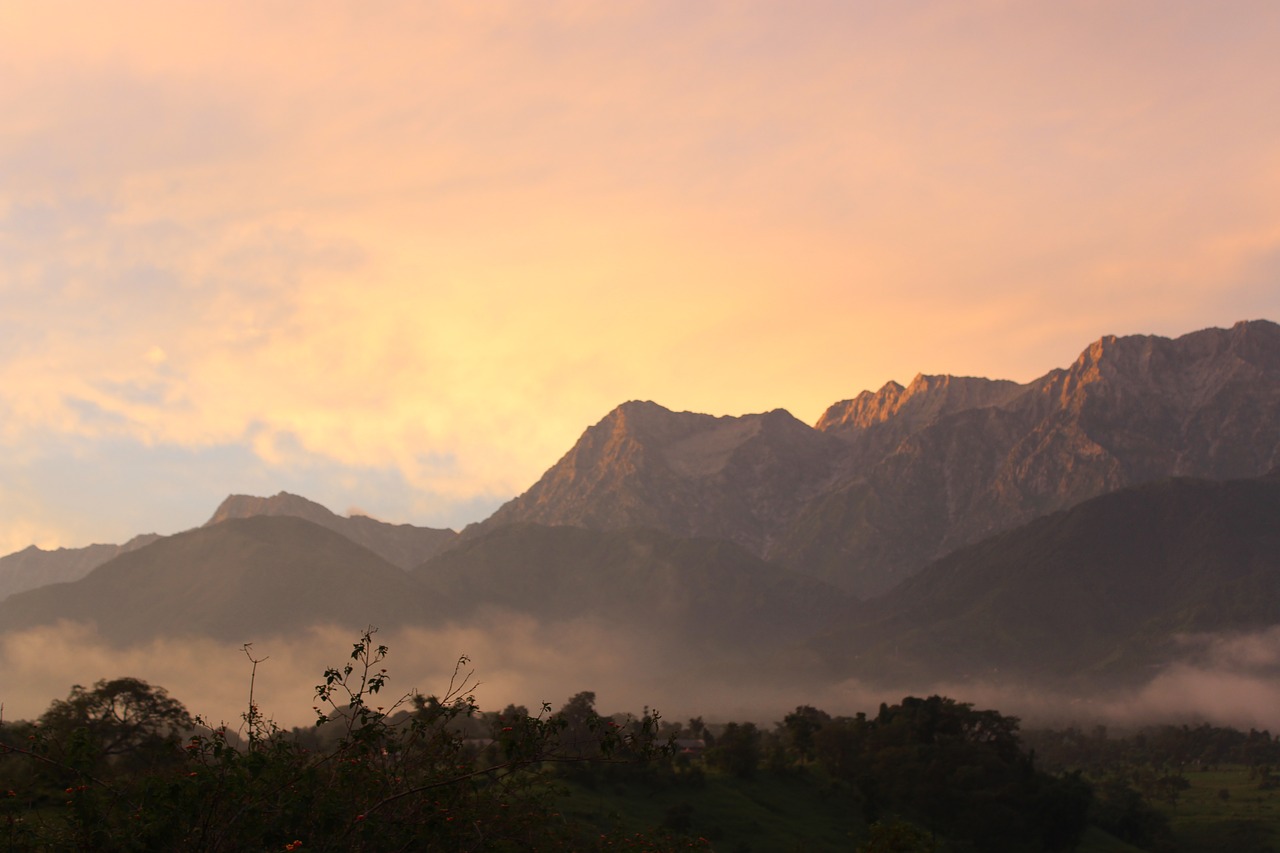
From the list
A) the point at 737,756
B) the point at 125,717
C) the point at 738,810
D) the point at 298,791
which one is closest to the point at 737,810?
the point at 738,810

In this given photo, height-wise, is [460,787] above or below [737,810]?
above

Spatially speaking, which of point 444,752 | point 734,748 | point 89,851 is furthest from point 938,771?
point 89,851

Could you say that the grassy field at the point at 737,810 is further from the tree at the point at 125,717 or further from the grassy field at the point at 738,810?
the tree at the point at 125,717

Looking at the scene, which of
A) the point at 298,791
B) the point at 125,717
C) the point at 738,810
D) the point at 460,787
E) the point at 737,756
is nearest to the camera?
the point at 298,791

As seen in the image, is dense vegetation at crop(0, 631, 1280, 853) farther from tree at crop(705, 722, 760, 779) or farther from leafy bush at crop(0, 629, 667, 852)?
tree at crop(705, 722, 760, 779)

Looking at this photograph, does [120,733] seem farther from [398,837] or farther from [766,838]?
[766,838]

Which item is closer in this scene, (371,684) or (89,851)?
(89,851)

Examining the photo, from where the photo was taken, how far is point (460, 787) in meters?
44.0

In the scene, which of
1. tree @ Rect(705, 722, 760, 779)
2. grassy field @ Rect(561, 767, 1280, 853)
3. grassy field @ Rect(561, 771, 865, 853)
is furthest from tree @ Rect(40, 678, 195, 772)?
tree @ Rect(705, 722, 760, 779)

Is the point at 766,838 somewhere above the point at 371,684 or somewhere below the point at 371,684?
below

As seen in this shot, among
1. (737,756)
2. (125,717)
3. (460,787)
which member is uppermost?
(125,717)

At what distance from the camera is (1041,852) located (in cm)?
17938

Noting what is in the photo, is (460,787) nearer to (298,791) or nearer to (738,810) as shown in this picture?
(298,791)

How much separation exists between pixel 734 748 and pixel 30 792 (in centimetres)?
14768
